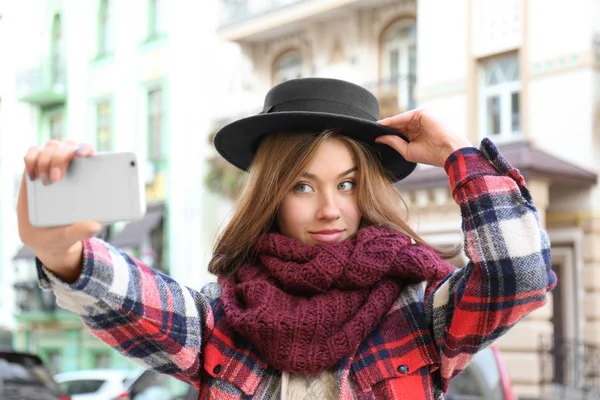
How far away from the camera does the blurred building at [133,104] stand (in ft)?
27.2

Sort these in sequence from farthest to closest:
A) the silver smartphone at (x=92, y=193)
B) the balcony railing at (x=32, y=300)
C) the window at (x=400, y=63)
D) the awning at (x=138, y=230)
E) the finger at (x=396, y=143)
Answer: the balcony railing at (x=32, y=300) → the awning at (x=138, y=230) → the window at (x=400, y=63) → the finger at (x=396, y=143) → the silver smartphone at (x=92, y=193)

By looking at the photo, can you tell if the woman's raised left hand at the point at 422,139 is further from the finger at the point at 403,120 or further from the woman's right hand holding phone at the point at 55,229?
the woman's right hand holding phone at the point at 55,229

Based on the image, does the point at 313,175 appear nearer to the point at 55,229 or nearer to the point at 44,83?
the point at 55,229

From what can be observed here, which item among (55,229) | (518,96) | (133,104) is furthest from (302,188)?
(133,104)

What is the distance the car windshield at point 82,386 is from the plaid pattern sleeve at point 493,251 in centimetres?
579

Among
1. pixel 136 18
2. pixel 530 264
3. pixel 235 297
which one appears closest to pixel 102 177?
pixel 235 297

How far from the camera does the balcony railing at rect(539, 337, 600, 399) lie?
4762mm

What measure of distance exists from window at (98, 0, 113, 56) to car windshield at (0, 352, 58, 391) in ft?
19.0

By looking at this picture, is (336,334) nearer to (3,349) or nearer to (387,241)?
(387,241)

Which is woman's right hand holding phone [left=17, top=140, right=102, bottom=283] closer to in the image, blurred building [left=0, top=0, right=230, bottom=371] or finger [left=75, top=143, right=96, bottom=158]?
finger [left=75, top=143, right=96, bottom=158]

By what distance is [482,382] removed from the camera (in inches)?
132

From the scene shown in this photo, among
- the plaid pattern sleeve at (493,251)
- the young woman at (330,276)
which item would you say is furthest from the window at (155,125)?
the plaid pattern sleeve at (493,251)

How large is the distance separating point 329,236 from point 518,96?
3.93 metres

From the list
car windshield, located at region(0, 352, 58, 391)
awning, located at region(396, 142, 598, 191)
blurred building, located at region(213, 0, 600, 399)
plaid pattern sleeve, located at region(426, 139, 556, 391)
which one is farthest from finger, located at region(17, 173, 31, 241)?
blurred building, located at region(213, 0, 600, 399)
